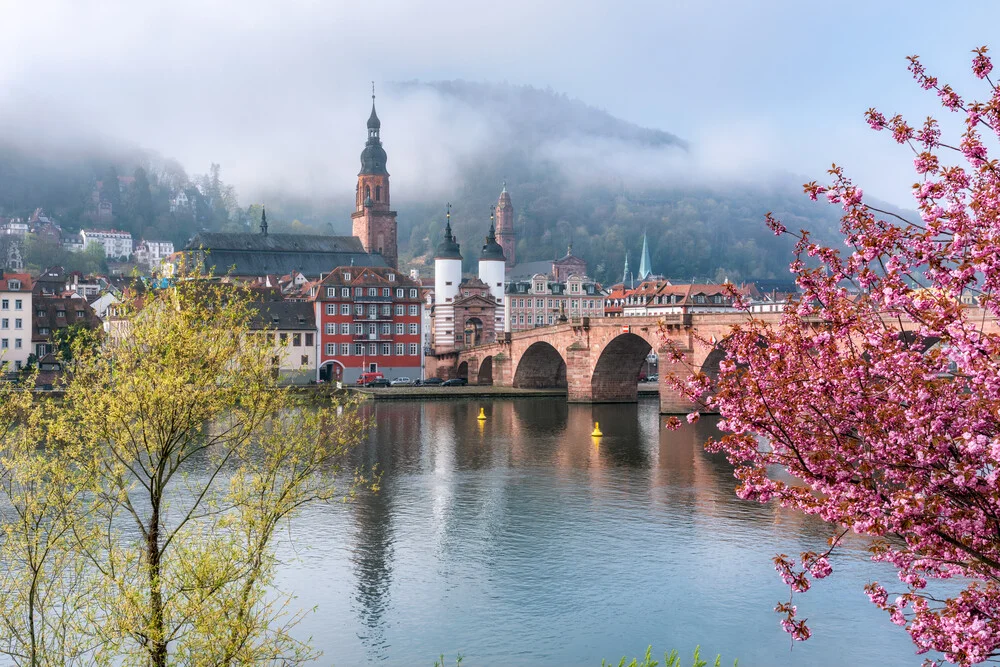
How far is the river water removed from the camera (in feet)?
74.9

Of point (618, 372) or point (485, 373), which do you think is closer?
point (618, 372)

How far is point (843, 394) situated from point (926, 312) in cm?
140

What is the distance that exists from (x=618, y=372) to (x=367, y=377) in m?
24.9

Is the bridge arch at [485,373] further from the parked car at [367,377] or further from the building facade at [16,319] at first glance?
the building facade at [16,319]

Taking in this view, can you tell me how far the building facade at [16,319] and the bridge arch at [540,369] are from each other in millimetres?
38605

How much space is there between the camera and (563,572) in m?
28.0

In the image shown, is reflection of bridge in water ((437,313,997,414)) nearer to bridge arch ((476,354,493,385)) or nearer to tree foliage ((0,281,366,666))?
bridge arch ((476,354,493,385))

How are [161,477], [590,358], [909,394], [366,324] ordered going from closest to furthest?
[909,394] < [161,477] < [590,358] < [366,324]

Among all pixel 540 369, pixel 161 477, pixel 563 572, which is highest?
pixel 540 369

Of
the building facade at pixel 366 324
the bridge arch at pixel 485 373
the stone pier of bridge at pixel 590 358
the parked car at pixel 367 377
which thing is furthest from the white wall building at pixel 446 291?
the parked car at pixel 367 377

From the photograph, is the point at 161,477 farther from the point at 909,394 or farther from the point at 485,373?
the point at 485,373

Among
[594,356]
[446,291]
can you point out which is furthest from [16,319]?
[594,356]

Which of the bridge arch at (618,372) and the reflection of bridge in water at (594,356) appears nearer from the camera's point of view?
the reflection of bridge in water at (594,356)

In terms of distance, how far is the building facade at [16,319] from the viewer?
88.1m
